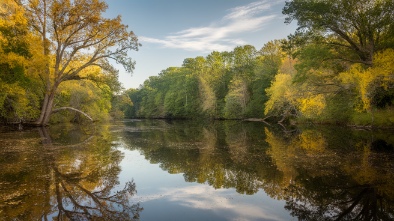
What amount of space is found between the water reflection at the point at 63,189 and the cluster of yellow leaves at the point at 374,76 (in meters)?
22.8

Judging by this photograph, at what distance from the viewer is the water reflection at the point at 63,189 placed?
5781 millimetres

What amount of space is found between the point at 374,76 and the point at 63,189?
2571 centimetres

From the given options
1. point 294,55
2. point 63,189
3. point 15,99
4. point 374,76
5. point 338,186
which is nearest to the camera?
point 63,189

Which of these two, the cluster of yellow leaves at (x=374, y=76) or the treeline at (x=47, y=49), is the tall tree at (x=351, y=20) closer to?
the cluster of yellow leaves at (x=374, y=76)

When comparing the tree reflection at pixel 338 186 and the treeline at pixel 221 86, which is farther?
the treeline at pixel 221 86

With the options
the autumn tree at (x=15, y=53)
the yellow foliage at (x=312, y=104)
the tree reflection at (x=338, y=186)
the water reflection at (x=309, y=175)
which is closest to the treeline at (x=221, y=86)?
the yellow foliage at (x=312, y=104)

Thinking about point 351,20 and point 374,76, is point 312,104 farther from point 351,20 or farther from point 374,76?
point 351,20

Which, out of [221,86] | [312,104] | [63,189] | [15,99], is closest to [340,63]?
[312,104]

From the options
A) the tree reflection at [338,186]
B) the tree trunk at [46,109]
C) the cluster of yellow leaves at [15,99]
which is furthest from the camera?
the tree trunk at [46,109]

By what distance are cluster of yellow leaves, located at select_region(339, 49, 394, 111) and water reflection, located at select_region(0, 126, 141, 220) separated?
74.7 feet

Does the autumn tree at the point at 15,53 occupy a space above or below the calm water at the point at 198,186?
above

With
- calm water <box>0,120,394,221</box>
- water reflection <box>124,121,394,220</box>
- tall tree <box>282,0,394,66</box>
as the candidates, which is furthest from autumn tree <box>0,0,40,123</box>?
tall tree <box>282,0,394,66</box>

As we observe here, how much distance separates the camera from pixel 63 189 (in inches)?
289

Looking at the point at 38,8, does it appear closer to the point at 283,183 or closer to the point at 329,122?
the point at 283,183
